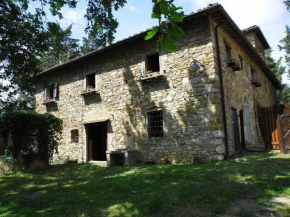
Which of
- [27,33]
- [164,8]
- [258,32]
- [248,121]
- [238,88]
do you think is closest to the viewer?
[164,8]

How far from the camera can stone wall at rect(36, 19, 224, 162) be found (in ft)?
25.3

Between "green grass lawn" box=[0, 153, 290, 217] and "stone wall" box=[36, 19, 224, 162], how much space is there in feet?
7.72

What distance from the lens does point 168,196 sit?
4.06 metres

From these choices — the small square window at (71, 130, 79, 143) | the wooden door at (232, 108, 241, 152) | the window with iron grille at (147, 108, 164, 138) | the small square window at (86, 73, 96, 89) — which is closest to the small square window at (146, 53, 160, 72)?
the window with iron grille at (147, 108, 164, 138)

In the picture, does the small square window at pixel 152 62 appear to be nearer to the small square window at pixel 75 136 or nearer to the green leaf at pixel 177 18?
the small square window at pixel 75 136

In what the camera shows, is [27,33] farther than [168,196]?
Yes

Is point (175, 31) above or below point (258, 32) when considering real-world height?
below

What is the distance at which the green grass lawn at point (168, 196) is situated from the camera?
3471 mm

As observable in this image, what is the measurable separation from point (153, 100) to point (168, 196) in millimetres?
5202

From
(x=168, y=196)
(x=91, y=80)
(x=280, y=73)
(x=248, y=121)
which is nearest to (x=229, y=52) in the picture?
(x=248, y=121)

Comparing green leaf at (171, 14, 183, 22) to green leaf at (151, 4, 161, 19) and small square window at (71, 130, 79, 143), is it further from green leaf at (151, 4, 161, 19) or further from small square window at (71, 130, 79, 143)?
small square window at (71, 130, 79, 143)

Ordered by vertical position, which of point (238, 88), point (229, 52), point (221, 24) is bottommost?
point (238, 88)

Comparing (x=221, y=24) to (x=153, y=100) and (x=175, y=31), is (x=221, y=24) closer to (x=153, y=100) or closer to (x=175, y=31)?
(x=153, y=100)

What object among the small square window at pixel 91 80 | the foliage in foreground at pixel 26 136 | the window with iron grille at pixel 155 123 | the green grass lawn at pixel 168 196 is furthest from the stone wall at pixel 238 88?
the foliage in foreground at pixel 26 136
